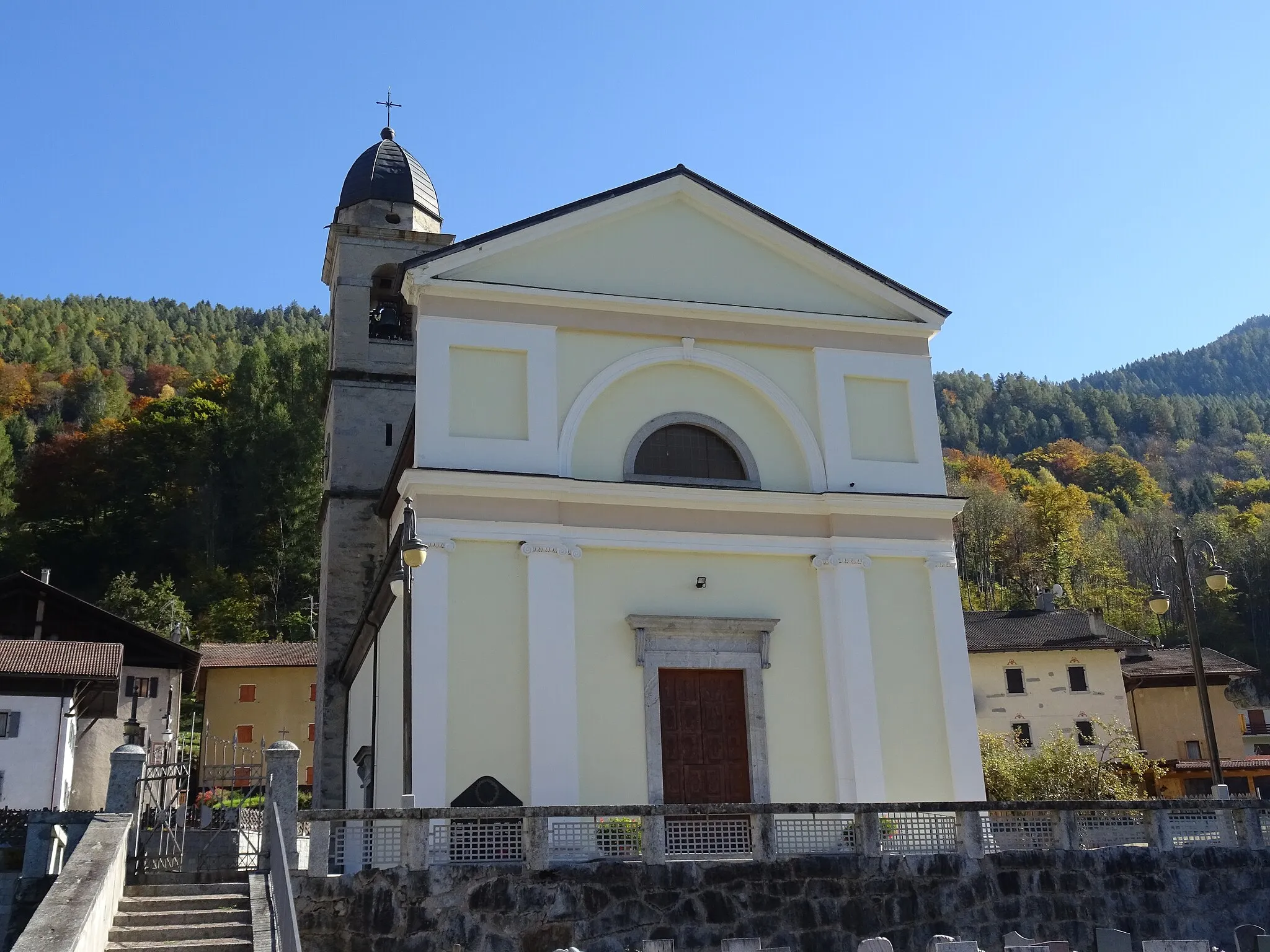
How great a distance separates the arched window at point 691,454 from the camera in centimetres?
1795

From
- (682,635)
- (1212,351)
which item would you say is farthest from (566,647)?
(1212,351)

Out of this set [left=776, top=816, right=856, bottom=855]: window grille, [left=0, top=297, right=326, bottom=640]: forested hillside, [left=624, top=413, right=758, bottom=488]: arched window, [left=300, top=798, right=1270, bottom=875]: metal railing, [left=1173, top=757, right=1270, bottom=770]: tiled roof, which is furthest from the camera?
[left=0, top=297, right=326, bottom=640]: forested hillside

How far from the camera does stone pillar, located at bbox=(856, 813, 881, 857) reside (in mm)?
13023

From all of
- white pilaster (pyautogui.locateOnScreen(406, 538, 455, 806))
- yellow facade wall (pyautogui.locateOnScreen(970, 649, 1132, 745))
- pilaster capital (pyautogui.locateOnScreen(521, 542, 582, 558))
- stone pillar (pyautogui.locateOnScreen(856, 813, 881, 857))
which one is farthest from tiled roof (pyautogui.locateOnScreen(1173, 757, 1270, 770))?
white pilaster (pyautogui.locateOnScreen(406, 538, 455, 806))

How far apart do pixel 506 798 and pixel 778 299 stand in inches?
346

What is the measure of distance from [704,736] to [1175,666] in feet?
116

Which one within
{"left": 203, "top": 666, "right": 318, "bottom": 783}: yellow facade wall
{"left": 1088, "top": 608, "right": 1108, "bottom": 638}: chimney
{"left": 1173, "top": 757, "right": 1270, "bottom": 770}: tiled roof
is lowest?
{"left": 1173, "top": 757, "right": 1270, "bottom": 770}: tiled roof

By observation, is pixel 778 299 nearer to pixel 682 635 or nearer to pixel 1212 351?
pixel 682 635

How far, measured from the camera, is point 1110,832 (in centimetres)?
1430

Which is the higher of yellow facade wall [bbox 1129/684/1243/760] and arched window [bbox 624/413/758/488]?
arched window [bbox 624/413/758/488]

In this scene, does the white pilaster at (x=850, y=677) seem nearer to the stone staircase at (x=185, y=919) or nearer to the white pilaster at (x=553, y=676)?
the white pilaster at (x=553, y=676)

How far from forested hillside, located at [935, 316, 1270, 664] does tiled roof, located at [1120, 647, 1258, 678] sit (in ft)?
53.2

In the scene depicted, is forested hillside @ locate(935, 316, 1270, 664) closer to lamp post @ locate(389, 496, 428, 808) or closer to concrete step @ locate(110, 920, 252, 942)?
lamp post @ locate(389, 496, 428, 808)

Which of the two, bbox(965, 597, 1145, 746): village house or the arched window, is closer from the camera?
the arched window
